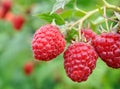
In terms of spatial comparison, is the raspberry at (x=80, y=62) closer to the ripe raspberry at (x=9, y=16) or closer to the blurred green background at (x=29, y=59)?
the blurred green background at (x=29, y=59)

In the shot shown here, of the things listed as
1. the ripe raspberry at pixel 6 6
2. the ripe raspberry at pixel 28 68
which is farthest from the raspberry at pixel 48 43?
the ripe raspberry at pixel 6 6

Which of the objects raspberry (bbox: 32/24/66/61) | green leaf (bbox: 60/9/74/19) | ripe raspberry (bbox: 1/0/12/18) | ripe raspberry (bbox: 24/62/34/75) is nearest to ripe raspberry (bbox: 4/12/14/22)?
ripe raspberry (bbox: 1/0/12/18)

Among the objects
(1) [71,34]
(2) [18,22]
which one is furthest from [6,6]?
(1) [71,34]

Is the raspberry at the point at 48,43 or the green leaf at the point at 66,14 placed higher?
the green leaf at the point at 66,14

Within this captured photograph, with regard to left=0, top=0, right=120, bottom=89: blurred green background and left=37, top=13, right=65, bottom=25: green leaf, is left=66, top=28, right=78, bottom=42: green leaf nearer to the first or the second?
left=37, top=13, right=65, bottom=25: green leaf

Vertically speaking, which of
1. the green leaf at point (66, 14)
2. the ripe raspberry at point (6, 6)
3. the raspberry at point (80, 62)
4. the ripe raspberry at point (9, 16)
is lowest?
the raspberry at point (80, 62)

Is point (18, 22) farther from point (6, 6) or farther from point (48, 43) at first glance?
point (48, 43)
